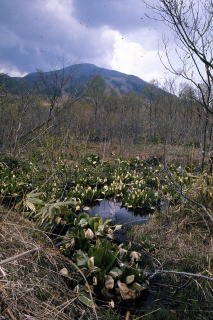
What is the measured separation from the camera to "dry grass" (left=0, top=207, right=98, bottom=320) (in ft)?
5.79

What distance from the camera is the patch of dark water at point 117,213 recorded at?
20.8 ft

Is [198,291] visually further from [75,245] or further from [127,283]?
[75,245]

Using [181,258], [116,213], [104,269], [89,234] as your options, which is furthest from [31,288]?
[116,213]

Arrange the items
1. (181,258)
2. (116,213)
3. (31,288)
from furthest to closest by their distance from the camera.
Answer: (116,213) → (181,258) → (31,288)

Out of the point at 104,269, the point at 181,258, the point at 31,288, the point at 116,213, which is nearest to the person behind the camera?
the point at 31,288

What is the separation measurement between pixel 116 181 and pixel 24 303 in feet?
23.2

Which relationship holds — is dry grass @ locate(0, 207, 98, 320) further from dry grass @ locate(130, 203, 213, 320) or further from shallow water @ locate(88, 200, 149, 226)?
shallow water @ locate(88, 200, 149, 226)

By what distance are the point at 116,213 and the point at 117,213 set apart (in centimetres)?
2

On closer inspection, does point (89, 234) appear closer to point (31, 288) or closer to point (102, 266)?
point (102, 266)

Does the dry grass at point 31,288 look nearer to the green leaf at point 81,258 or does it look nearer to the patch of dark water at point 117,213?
the green leaf at point 81,258

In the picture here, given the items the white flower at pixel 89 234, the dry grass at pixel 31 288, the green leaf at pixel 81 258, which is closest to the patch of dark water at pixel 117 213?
the white flower at pixel 89 234

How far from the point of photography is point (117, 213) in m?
6.92

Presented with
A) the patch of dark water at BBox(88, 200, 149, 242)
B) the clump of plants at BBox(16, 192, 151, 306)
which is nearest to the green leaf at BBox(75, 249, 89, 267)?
the clump of plants at BBox(16, 192, 151, 306)

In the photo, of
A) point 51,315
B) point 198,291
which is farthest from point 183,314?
point 51,315
